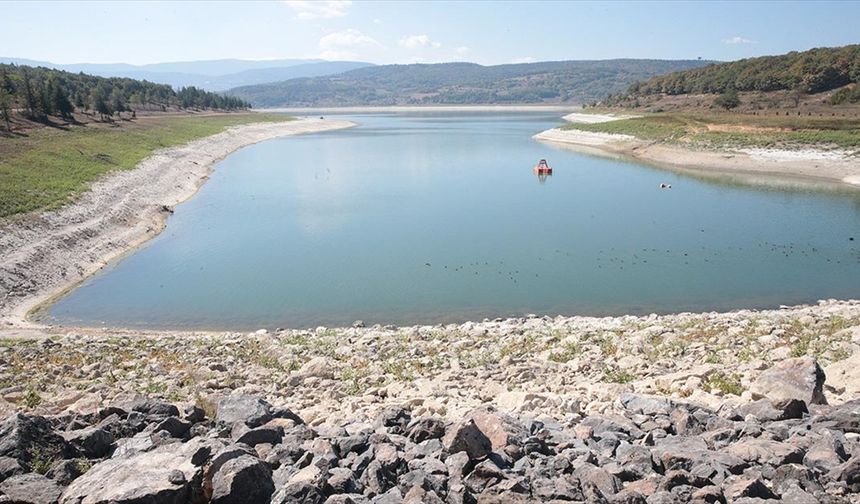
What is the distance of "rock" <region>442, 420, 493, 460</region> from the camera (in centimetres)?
621

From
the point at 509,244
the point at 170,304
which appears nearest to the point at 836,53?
the point at 509,244

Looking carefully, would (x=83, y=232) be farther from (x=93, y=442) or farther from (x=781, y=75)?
(x=781, y=75)

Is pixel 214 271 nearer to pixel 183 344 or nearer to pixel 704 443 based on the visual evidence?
pixel 183 344

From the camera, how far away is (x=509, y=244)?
28.2 m

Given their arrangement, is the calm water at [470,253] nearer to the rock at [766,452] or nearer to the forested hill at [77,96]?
the rock at [766,452]

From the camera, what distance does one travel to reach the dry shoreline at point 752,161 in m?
46.6

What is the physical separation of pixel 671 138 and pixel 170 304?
2375 inches

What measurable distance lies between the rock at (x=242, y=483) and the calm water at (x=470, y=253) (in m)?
12.4

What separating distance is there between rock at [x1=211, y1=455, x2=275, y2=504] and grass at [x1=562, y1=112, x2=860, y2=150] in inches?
2325

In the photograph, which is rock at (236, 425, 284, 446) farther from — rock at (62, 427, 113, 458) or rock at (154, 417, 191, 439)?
rock at (62, 427, 113, 458)

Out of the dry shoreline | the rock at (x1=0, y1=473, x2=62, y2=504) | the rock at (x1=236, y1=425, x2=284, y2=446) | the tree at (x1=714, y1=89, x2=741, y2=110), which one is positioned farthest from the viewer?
the tree at (x1=714, y1=89, x2=741, y2=110)

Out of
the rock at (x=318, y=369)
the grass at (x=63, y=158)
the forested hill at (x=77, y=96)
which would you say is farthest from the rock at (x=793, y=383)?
the forested hill at (x=77, y=96)

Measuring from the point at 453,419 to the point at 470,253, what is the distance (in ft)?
60.0

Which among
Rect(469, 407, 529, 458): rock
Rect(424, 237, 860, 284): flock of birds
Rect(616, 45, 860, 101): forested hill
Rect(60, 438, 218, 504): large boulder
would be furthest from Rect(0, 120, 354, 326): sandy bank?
Rect(616, 45, 860, 101): forested hill
